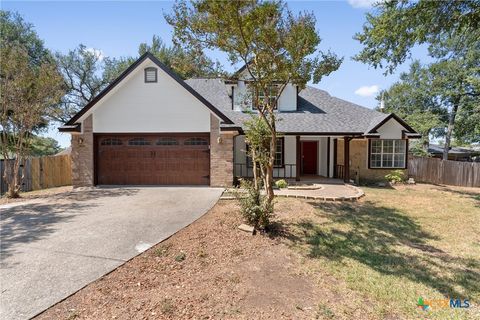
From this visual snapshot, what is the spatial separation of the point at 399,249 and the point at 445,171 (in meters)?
15.0

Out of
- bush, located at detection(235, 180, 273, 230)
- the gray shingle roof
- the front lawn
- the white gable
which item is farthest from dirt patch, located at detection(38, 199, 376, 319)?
the gray shingle roof

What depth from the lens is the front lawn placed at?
3762 millimetres

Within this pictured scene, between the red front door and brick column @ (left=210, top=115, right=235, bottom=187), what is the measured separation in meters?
6.87

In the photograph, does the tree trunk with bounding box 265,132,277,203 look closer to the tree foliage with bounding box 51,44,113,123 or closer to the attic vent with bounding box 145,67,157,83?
the attic vent with bounding box 145,67,157,83

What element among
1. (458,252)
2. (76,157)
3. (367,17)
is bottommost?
(458,252)

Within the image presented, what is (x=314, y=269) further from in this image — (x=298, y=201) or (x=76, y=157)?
(x=76, y=157)

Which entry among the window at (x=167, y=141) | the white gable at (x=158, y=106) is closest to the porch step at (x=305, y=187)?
the white gable at (x=158, y=106)

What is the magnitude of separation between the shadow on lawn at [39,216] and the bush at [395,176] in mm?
14017

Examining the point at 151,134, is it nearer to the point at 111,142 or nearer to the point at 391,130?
the point at 111,142

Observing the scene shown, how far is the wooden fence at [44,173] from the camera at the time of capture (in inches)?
566

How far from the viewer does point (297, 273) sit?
4.91m

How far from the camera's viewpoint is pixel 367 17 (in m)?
11.9

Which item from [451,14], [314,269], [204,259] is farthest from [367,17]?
[204,259]

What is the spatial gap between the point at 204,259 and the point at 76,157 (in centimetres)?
1014
